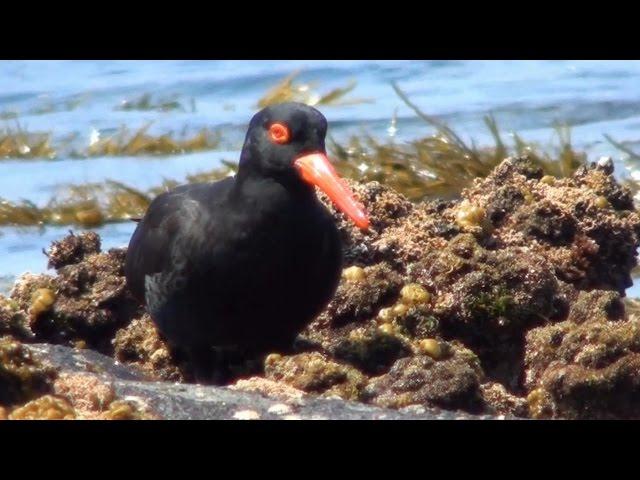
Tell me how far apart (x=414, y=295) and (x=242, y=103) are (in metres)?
7.53

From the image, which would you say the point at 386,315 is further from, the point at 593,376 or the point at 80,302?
the point at 80,302

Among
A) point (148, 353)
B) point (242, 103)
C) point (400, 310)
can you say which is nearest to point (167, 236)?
point (148, 353)

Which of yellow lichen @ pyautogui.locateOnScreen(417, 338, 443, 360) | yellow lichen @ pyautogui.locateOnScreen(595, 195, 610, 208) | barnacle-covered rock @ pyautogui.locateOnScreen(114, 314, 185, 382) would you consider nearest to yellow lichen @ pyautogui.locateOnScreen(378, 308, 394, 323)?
yellow lichen @ pyautogui.locateOnScreen(417, 338, 443, 360)

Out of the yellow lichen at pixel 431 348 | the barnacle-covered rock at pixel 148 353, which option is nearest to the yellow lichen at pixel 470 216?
the yellow lichen at pixel 431 348

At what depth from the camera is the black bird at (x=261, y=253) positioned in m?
5.99

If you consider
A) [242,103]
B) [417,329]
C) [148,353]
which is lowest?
[148,353]

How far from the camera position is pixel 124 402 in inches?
180

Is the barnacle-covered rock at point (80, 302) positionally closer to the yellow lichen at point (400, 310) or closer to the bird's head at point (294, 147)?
the bird's head at point (294, 147)

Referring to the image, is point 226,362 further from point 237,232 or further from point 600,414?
point 600,414

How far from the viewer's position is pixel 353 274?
255 inches

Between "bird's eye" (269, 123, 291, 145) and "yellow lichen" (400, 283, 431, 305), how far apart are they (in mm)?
832

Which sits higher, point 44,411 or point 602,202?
point 602,202

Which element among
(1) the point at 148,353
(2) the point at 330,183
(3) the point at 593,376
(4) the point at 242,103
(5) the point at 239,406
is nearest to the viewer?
(5) the point at 239,406
